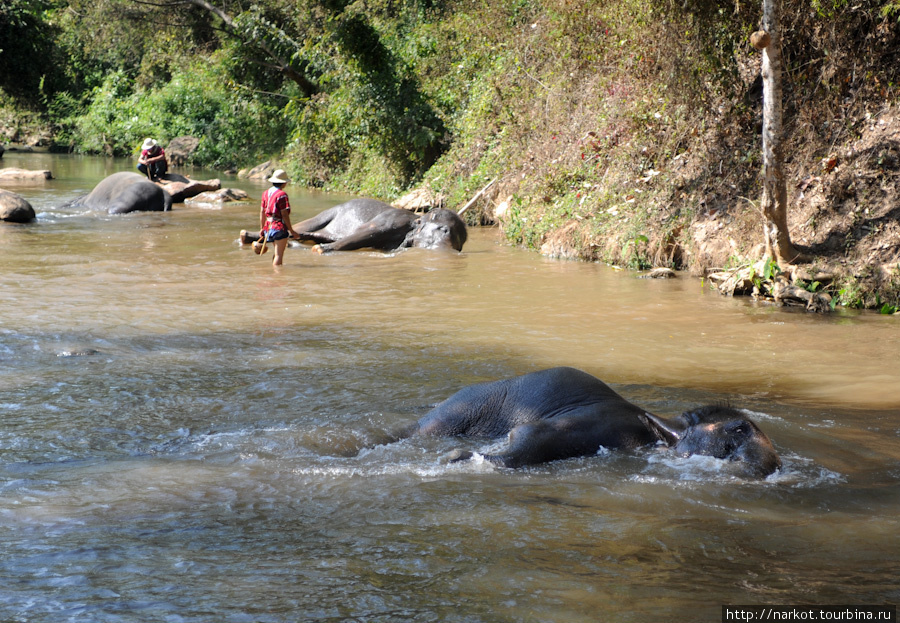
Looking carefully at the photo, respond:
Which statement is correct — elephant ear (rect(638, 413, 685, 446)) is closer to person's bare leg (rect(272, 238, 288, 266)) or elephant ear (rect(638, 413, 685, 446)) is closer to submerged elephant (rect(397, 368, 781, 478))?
submerged elephant (rect(397, 368, 781, 478))

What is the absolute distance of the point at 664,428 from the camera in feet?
14.8

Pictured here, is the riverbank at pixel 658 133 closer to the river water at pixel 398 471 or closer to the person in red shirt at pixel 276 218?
the river water at pixel 398 471

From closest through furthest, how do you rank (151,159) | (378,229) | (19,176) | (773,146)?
(773,146) < (378,229) < (151,159) < (19,176)

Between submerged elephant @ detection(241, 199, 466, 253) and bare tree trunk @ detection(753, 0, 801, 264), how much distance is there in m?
5.10

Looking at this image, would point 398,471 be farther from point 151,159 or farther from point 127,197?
point 151,159

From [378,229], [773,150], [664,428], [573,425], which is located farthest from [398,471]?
[378,229]

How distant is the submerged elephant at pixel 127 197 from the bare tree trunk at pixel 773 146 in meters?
12.6

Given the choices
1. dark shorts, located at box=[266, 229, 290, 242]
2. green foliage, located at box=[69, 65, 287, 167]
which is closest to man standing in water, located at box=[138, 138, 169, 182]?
green foliage, located at box=[69, 65, 287, 167]

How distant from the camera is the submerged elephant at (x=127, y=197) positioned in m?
17.2

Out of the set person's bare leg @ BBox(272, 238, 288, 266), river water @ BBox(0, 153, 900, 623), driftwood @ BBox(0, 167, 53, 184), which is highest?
driftwood @ BBox(0, 167, 53, 184)

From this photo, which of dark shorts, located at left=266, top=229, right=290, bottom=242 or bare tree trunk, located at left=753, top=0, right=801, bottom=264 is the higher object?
bare tree trunk, located at left=753, top=0, right=801, bottom=264

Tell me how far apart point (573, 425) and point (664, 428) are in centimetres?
51

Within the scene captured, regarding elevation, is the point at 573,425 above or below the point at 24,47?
below

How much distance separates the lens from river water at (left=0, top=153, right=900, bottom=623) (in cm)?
304
